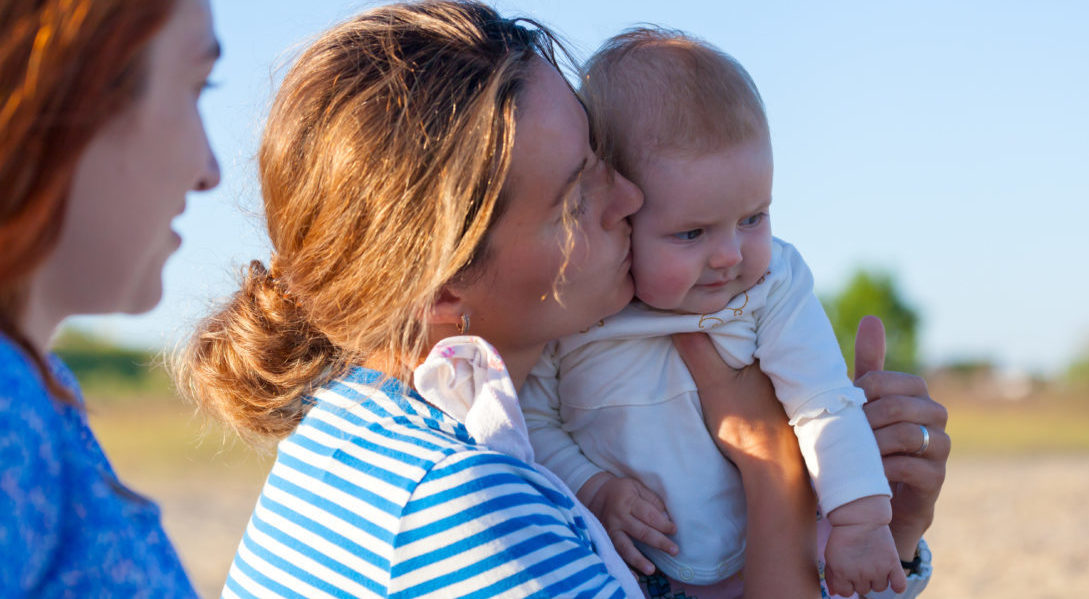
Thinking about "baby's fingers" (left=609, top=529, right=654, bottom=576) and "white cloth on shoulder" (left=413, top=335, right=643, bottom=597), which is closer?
"white cloth on shoulder" (left=413, top=335, right=643, bottom=597)

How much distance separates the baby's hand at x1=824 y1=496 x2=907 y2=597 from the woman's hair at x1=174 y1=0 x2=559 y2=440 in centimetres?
109

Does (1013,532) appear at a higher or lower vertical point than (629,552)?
lower

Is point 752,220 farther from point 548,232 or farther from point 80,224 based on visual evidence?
point 80,224

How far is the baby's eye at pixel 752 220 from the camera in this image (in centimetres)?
249

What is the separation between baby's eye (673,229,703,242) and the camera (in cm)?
244

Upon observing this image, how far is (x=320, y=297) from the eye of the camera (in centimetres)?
215

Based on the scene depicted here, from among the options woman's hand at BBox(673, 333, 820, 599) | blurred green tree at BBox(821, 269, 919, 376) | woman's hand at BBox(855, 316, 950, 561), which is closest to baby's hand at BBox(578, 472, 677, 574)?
woman's hand at BBox(673, 333, 820, 599)

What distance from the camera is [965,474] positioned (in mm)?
20266

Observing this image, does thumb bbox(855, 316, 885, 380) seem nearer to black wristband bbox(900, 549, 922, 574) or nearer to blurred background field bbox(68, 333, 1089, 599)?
black wristband bbox(900, 549, 922, 574)

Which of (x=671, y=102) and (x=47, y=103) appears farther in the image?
(x=671, y=102)

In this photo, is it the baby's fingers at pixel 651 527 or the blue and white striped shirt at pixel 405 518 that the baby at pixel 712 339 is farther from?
the blue and white striped shirt at pixel 405 518

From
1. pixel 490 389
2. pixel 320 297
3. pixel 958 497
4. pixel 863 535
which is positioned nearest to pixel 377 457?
pixel 490 389

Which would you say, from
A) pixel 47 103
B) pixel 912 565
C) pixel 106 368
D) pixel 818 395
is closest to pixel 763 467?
pixel 818 395

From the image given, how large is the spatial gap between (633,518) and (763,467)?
339 mm
